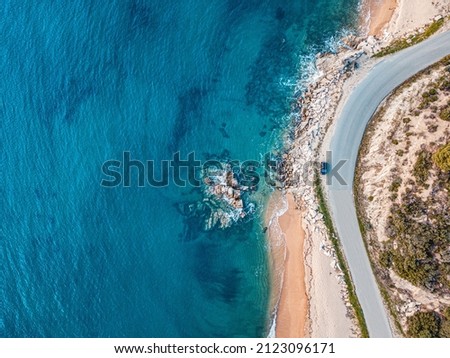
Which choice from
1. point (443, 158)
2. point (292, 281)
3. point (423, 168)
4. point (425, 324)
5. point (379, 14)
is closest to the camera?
point (443, 158)

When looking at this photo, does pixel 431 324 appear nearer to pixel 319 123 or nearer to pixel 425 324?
pixel 425 324

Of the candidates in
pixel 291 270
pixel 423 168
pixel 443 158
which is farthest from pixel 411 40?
pixel 291 270

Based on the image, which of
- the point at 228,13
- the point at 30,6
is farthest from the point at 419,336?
the point at 30,6

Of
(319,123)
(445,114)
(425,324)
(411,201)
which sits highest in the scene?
(445,114)

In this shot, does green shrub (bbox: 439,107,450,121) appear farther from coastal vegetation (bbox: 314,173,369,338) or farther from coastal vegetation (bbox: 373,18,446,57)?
coastal vegetation (bbox: 314,173,369,338)

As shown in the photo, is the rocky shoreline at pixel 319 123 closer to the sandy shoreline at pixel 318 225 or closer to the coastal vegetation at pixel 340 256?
the sandy shoreline at pixel 318 225

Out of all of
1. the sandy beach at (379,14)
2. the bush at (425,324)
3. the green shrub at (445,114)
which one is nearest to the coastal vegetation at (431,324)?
the bush at (425,324)
